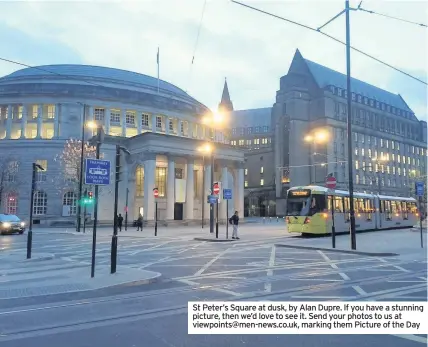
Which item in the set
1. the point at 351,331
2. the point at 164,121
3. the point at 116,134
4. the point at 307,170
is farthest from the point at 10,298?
the point at 307,170

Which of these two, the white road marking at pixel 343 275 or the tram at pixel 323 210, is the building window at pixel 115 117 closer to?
the tram at pixel 323 210

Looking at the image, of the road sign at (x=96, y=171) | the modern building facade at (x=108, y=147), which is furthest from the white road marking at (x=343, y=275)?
the modern building facade at (x=108, y=147)

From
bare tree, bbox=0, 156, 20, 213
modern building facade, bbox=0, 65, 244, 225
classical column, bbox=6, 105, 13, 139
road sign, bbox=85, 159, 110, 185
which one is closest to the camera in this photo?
road sign, bbox=85, 159, 110, 185

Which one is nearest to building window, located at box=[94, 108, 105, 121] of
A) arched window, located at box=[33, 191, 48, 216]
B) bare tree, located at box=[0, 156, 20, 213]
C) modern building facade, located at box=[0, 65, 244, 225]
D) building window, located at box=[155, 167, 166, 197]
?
modern building facade, located at box=[0, 65, 244, 225]

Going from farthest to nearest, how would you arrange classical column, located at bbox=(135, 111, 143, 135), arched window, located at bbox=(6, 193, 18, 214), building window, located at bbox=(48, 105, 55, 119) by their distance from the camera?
classical column, located at bbox=(135, 111, 143, 135) → building window, located at bbox=(48, 105, 55, 119) → arched window, located at bbox=(6, 193, 18, 214)

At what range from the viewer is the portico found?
5500 cm

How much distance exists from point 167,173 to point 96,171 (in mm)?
46437

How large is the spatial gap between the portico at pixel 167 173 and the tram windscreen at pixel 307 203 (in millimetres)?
28437

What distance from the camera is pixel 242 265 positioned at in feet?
45.9

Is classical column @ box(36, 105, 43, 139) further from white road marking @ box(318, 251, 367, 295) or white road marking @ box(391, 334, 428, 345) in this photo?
white road marking @ box(391, 334, 428, 345)

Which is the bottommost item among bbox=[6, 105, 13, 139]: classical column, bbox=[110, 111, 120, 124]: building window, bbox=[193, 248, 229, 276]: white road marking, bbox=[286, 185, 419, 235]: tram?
bbox=[193, 248, 229, 276]: white road marking

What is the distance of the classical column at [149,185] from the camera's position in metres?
53.5

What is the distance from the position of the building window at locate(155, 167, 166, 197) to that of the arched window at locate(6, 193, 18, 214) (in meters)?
20.5

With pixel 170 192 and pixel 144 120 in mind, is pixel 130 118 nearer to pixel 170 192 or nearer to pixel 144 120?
pixel 144 120
